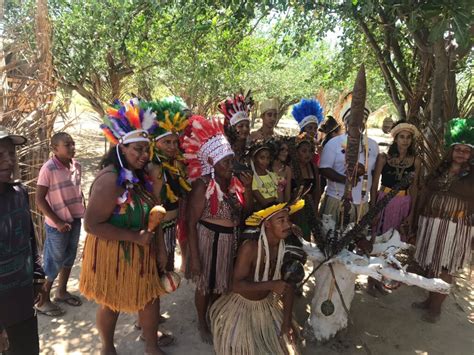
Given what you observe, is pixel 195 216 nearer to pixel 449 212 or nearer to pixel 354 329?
pixel 354 329

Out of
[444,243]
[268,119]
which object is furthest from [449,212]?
[268,119]

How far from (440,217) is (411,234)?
16.1 inches

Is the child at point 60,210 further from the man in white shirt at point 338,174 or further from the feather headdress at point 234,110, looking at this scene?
the man in white shirt at point 338,174

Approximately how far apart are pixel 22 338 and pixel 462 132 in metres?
3.88

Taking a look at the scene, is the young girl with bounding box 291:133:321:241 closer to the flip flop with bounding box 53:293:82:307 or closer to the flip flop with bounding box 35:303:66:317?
the flip flop with bounding box 53:293:82:307

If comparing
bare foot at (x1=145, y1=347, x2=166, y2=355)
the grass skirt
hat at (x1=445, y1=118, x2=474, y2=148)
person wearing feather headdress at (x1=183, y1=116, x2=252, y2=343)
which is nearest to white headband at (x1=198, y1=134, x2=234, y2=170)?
person wearing feather headdress at (x1=183, y1=116, x2=252, y2=343)

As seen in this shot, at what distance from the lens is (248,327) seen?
2775mm

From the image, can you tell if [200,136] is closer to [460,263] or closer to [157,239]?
[157,239]

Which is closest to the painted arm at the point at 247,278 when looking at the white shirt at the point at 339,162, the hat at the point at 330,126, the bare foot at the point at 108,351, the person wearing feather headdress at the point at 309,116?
the bare foot at the point at 108,351

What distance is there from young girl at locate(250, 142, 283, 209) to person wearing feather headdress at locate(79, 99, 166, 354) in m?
1.18

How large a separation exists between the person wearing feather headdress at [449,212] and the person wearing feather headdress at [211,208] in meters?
1.99

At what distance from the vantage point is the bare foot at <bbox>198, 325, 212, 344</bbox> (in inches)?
125

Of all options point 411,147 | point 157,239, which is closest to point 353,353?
point 157,239

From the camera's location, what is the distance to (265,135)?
4.30m
